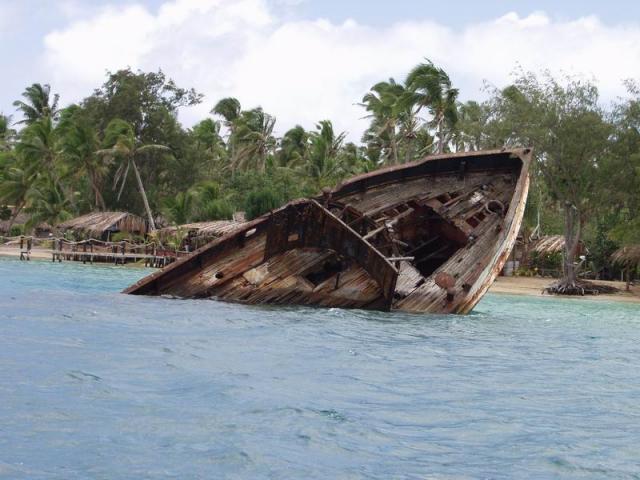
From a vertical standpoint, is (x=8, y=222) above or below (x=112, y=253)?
above

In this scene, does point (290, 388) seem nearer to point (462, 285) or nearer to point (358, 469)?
point (358, 469)

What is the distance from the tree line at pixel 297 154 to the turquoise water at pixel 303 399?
18769mm

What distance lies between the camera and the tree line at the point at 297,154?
31656 millimetres

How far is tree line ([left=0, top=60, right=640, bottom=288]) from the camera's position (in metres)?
31.7

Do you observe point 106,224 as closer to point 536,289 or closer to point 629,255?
point 536,289

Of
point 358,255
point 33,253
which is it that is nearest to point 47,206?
point 33,253

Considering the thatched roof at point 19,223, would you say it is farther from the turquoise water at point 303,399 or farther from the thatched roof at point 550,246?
the turquoise water at point 303,399

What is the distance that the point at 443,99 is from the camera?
40.4 metres

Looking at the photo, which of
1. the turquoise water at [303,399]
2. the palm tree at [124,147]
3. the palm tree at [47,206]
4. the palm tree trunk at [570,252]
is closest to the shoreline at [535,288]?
the palm tree trunk at [570,252]

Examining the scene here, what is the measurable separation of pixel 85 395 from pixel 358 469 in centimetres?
282

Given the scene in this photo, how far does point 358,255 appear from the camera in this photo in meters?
14.8

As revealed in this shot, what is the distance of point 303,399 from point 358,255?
7033 mm

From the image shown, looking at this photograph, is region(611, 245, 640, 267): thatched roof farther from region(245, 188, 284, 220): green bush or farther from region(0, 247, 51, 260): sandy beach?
region(0, 247, 51, 260): sandy beach

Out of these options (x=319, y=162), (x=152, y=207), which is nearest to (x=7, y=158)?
(x=152, y=207)
